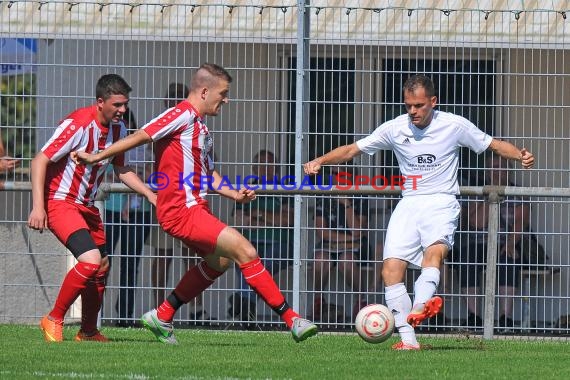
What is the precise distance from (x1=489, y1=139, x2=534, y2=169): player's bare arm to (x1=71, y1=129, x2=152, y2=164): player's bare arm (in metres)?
2.52

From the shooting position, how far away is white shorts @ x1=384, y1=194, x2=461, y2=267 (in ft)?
32.2

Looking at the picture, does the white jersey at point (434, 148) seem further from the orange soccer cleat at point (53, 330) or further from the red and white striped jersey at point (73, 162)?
the orange soccer cleat at point (53, 330)

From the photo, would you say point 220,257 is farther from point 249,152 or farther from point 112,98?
point 249,152

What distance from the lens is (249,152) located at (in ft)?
40.2

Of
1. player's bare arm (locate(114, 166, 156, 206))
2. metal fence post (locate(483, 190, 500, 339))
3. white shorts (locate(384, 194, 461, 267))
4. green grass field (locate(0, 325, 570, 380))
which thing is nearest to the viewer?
green grass field (locate(0, 325, 570, 380))

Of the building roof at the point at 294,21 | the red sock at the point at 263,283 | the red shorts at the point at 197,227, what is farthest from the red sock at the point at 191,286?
the building roof at the point at 294,21

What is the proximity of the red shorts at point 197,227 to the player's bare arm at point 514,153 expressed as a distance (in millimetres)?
2087

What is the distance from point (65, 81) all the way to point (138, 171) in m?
1.05

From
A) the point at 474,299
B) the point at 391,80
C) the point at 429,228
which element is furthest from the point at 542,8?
the point at 429,228

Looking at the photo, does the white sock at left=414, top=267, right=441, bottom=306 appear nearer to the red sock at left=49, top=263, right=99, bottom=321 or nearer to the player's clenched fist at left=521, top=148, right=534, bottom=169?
the player's clenched fist at left=521, top=148, right=534, bottom=169

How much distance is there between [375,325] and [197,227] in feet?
4.50

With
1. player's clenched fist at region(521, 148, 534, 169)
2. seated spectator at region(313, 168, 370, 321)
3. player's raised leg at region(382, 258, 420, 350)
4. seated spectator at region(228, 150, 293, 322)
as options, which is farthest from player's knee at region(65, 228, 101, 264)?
player's clenched fist at region(521, 148, 534, 169)

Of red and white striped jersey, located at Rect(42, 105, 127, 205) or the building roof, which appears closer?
red and white striped jersey, located at Rect(42, 105, 127, 205)

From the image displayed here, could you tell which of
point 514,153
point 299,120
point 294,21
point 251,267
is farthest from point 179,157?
point 294,21
